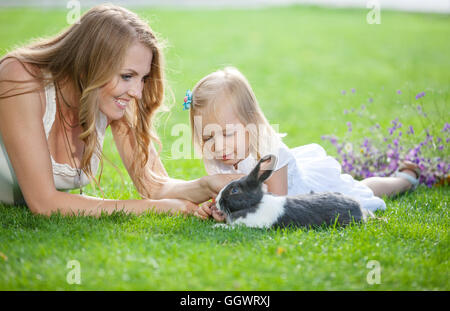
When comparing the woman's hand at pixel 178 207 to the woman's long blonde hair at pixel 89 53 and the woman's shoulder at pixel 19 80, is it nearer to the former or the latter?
the woman's long blonde hair at pixel 89 53

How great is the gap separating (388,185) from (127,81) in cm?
265

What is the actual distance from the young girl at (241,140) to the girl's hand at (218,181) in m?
0.21

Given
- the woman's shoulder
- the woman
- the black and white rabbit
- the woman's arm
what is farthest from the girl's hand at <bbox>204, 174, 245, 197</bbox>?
the woman's shoulder

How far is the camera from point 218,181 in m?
3.80

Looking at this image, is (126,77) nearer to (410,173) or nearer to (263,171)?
(263,171)

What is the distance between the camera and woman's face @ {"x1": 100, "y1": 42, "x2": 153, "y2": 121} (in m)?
3.56

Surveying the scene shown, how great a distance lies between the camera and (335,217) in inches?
135

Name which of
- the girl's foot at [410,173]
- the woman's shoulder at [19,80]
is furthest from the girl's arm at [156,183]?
the girl's foot at [410,173]

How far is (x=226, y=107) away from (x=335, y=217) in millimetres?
1241

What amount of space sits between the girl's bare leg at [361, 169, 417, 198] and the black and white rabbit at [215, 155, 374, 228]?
1224 mm

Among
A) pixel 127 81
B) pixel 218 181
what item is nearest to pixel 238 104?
pixel 218 181

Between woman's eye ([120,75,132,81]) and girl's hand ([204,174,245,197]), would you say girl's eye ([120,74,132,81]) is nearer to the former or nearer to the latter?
woman's eye ([120,75,132,81])

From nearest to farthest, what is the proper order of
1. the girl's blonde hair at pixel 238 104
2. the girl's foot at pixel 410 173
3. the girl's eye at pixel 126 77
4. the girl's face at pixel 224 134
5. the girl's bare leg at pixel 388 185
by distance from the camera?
the girl's eye at pixel 126 77, the girl's face at pixel 224 134, the girl's blonde hair at pixel 238 104, the girl's bare leg at pixel 388 185, the girl's foot at pixel 410 173

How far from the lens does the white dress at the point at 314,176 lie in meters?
4.06
